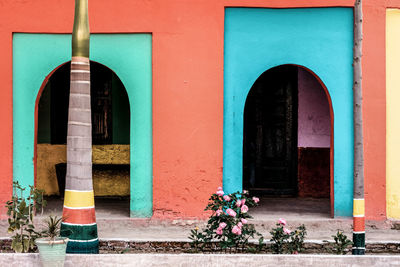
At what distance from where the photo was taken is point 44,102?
37.7ft

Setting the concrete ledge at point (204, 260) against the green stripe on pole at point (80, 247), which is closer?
the concrete ledge at point (204, 260)

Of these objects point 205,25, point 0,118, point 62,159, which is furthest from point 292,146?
point 0,118

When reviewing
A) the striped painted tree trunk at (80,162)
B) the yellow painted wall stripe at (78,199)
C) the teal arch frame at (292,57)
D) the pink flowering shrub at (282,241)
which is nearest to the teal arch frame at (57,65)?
the teal arch frame at (292,57)

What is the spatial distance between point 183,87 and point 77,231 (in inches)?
141

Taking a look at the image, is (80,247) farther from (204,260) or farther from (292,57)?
(292,57)

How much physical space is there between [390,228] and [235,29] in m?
4.19

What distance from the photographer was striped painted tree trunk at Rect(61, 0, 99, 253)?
627cm

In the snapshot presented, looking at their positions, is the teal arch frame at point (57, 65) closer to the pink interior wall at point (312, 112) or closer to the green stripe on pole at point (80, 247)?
the green stripe on pole at point (80, 247)

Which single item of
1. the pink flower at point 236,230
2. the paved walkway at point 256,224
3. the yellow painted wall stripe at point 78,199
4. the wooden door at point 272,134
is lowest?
the paved walkway at point 256,224

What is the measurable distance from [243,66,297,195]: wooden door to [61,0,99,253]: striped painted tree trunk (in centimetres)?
583

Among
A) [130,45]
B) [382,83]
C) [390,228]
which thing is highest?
[130,45]

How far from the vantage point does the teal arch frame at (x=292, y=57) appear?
912 cm

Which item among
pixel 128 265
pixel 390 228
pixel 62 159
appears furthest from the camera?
pixel 62 159

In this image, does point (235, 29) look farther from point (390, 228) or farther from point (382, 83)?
point (390, 228)
